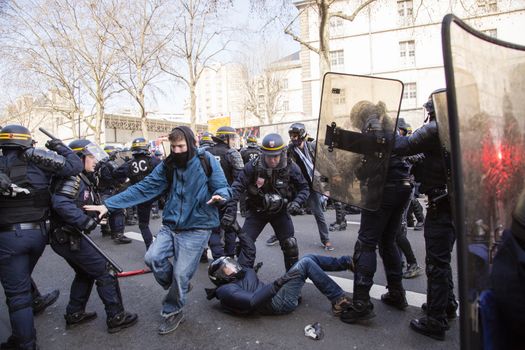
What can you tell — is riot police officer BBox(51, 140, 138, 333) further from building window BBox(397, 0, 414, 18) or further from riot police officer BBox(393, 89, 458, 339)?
building window BBox(397, 0, 414, 18)

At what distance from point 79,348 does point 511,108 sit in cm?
347

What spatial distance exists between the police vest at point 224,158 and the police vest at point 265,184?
1265mm

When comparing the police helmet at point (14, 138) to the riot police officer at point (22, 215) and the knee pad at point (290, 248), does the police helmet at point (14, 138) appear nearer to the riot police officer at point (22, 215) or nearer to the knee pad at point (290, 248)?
the riot police officer at point (22, 215)

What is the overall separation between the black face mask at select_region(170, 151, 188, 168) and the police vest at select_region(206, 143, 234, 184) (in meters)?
1.91

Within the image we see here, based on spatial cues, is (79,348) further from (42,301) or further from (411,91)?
(411,91)

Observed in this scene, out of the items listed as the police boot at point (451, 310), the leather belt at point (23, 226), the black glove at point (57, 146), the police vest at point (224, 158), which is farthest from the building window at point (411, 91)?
the leather belt at point (23, 226)

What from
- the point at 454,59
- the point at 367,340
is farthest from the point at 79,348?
the point at 454,59

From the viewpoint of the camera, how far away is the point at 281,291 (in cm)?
326

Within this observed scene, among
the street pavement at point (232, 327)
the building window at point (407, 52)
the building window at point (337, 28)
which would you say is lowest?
the street pavement at point (232, 327)

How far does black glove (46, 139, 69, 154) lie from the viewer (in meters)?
3.09

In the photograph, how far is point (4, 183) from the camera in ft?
8.76

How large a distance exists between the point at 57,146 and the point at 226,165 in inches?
98.7

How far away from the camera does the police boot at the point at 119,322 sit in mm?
3211

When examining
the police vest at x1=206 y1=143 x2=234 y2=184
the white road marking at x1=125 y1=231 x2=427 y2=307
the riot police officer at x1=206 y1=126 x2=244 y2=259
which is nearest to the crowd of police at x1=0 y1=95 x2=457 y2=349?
the white road marking at x1=125 y1=231 x2=427 y2=307
